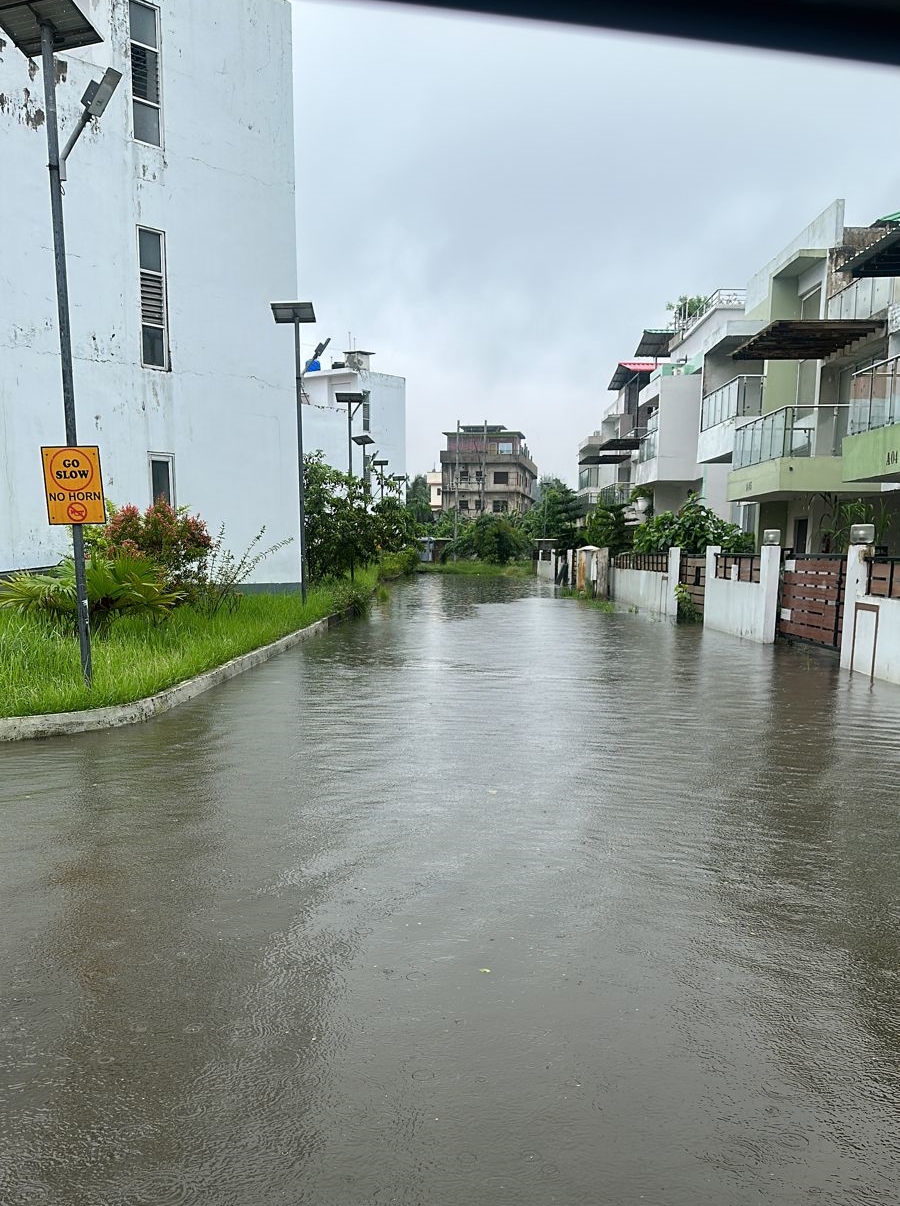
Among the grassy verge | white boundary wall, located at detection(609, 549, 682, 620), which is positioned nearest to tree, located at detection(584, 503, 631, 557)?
white boundary wall, located at detection(609, 549, 682, 620)

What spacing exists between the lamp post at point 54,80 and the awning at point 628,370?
47848mm

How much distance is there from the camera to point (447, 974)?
361 cm

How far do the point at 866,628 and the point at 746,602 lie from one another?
5218 mm

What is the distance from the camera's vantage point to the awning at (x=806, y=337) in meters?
19.4

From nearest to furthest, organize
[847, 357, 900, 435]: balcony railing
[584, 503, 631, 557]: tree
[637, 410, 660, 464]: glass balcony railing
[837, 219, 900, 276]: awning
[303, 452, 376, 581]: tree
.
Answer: [837, 219, 900, 276]: awning, [847, 357, 900, 435]: balcony railing, [303, 452, 376, 581]: tree, [637, 410, 660, 464]: glass balcony railing, [584, 503, 631, 557]: tree

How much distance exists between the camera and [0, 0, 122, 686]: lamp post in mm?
7428

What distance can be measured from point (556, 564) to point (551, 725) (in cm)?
4354

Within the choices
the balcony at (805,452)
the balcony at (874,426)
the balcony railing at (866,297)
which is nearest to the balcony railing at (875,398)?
the balcony at (874,426)

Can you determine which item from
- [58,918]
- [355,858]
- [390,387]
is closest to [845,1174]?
[355,858]

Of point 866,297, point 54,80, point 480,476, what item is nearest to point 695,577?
point 866,297

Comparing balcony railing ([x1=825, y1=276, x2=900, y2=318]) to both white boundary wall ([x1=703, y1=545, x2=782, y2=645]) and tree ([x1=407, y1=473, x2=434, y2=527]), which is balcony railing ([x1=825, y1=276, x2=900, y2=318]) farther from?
tree ([x1=407, y1=473, x2=434, y2=527])

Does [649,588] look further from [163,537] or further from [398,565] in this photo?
[398,565]

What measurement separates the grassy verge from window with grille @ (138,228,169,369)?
1551 inches

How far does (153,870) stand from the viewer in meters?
4.76
